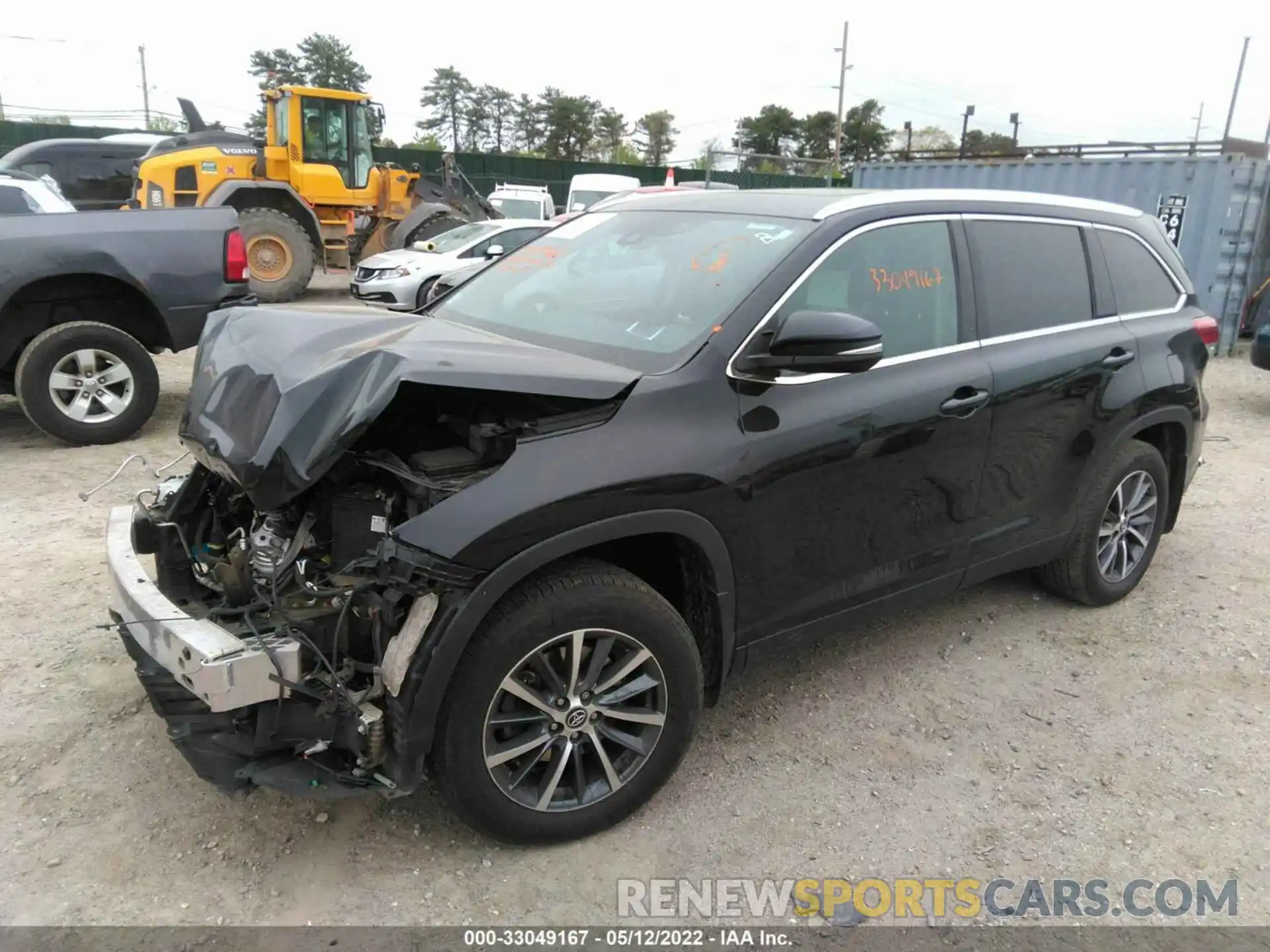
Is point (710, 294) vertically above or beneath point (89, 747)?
above

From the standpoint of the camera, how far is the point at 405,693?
7.82 ft

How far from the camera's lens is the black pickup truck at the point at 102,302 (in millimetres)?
6156

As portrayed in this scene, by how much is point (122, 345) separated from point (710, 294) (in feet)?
16.9

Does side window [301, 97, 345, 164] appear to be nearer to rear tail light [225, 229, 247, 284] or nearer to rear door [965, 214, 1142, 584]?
rear tail light [225, 229, 247, 284]

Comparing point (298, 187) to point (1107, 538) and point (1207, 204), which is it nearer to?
point (1207, 204)

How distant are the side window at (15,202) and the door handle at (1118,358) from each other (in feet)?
25.5

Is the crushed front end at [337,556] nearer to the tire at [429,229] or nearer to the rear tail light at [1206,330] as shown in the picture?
the rear tail light at [1206,330]

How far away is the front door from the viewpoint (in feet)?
9.64

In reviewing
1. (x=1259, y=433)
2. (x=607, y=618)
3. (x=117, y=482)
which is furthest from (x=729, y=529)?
(x=1259, y=433)

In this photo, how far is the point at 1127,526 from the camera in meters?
4.42

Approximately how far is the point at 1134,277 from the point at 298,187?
13615mm

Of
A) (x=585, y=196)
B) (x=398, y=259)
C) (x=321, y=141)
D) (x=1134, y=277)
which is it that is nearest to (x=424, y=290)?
(x=398, y=259)

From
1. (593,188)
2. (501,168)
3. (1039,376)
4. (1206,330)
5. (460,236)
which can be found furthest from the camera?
(501,168)

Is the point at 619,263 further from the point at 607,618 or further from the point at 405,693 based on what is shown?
the point at 405,693
